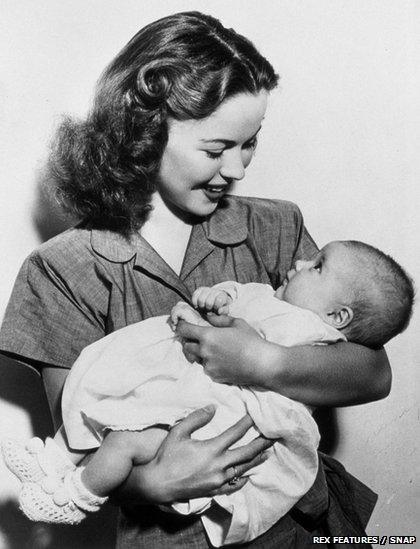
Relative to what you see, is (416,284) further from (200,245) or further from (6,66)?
(6,66)

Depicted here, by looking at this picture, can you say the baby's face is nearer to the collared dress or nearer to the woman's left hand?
the woman's left hand

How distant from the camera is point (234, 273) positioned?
1.50 metres

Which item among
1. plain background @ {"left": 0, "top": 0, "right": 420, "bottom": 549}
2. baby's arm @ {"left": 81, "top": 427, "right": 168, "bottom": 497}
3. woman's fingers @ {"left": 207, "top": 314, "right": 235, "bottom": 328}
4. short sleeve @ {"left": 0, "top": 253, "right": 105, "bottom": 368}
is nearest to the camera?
baby's arm @ {"left": 81, "top": 427, "right": 168, "bottom": 497}

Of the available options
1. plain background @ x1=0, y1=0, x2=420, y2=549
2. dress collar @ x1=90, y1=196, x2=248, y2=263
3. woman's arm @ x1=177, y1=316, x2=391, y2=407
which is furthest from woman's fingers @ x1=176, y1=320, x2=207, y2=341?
plain background @ x1=0, y1=0, x2=420, y2=549

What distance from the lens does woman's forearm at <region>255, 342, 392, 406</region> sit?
1177 millimetres

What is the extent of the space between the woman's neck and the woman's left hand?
273 millimetres

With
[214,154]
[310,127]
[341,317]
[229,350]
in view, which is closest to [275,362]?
[229,350]

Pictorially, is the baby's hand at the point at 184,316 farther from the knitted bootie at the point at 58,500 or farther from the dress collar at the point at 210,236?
the knitted bootie at the point at 58,500

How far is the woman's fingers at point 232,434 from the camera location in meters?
1.17

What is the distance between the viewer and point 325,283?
4.18ft

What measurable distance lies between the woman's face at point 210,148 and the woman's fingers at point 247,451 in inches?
19.6

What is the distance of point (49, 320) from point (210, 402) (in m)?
0.39

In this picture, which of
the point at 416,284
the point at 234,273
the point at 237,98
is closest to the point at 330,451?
the point at 416,284

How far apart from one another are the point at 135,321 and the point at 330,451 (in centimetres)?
85
